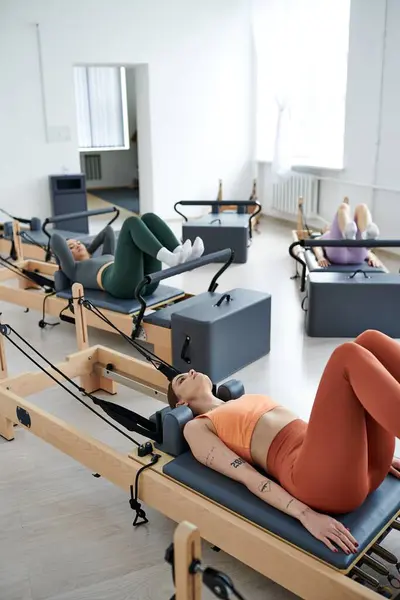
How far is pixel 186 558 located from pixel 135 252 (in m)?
2.63

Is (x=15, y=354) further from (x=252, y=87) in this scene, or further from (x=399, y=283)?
(x=252, y=87)

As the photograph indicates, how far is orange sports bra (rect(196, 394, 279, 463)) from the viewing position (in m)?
1.91

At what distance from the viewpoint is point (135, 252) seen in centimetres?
367

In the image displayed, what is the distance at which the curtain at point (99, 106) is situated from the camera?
10.3 meters

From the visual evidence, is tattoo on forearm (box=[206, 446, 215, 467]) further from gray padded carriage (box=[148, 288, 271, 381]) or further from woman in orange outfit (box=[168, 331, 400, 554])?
gray padded carriage (box=[148, 288, 271, 381])

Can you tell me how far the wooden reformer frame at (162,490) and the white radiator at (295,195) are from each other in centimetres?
560

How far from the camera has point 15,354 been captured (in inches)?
152

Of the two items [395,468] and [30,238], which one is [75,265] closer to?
[30,238]

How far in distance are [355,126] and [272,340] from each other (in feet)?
13.0

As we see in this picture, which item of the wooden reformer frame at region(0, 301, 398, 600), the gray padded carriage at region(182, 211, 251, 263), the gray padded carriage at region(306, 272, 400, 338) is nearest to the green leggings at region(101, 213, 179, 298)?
the wooden reformer frame at region(0, 301, 398, 600)

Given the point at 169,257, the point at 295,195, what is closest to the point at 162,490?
the point at 169,257

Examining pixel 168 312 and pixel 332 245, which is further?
pixel 332 245

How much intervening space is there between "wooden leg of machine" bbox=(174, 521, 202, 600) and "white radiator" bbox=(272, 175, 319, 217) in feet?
23.3

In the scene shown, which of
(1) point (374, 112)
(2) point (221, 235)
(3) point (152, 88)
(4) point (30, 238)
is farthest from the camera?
(3) point (152, 88)
